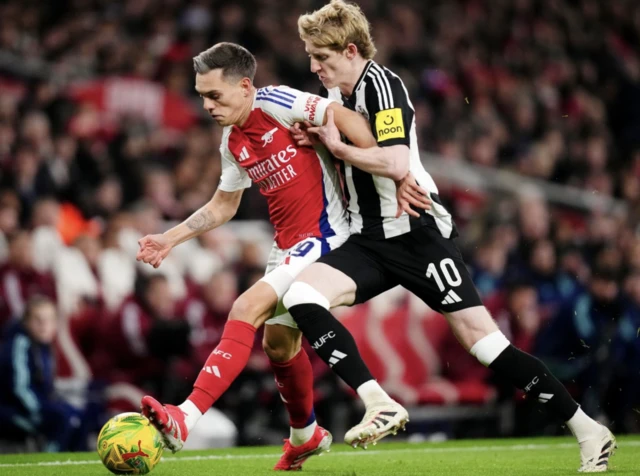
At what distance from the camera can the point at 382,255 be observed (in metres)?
5.91

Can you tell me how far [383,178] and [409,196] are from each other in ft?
0.63

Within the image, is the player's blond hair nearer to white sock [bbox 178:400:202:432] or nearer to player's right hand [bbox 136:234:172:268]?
player's right hand [bbox 136:234:172:268]

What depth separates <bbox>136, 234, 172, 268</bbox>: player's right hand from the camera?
6156 millimetres

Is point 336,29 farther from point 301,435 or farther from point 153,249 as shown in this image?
point 301,435

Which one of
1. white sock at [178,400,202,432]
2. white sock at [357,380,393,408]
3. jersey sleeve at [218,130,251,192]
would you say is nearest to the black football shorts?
white sock at [357,380,393,408]

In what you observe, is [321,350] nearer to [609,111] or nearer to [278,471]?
[278,471]

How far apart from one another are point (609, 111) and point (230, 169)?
492 inches

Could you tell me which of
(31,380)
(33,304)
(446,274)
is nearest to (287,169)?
(446,274)

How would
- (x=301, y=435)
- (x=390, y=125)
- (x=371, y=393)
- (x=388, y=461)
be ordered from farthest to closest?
(x=388, y=461) → (x=301, y=435) → (x=390, y=125) → (x=371, y=393)

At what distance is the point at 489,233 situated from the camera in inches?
503

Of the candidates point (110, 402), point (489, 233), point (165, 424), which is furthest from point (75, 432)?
point (489, 233)

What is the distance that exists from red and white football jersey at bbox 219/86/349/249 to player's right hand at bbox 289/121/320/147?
0.11ft

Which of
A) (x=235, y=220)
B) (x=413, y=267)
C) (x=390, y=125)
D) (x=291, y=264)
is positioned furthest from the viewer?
(x=235, y=220)

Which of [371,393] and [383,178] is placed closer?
[371,393]
